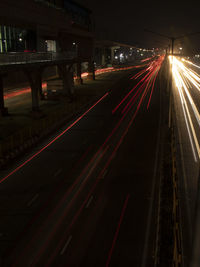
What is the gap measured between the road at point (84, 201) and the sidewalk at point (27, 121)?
1.38 meters

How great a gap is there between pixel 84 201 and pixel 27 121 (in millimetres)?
19331

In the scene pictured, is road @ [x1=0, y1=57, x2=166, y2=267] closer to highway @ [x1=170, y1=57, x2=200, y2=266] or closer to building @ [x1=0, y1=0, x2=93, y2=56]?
highway @ [x1=170, y1=57, x2=200, y2=266]

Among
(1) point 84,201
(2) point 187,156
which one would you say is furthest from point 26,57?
(1) point 84,201

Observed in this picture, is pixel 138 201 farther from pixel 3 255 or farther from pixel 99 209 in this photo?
pixel 3 255

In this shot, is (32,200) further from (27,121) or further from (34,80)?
(34,80)

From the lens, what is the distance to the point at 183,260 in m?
11.9

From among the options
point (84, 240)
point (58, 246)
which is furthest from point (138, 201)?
point (58, 246)

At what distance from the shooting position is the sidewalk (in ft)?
81.1

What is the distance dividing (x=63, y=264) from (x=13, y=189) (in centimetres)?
795

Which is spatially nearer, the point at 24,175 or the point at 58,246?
the point at 58,246

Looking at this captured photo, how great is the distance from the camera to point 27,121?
1328 inches

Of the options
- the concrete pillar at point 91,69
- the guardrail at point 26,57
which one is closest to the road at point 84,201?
the guardrail at point 26,57

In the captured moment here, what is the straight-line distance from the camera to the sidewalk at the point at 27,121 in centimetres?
2471

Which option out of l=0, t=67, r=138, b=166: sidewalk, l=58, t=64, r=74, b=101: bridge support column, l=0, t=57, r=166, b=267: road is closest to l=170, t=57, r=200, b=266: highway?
l=0, t=57, r=166, b=267: road
